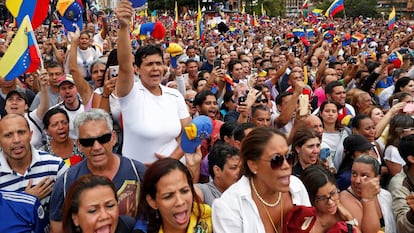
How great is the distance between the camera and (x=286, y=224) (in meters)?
2.43

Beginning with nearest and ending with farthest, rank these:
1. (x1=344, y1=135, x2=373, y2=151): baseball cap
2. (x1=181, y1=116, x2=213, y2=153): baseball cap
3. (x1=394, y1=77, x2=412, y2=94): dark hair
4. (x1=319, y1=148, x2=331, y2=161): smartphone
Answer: (x1=181, y1=116, x2=213, y2=153): baseball cap, (x1=344, y1=135, x2=373, y2=151): baseball cap, (x1=319, y1=148, x2=331, y2=161): smartphone, (x1=394, y1=77, x2=412, y2=94): dark hair

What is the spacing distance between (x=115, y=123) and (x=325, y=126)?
90.3 inches

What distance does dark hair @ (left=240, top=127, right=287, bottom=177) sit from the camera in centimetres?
250

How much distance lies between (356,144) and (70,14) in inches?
218

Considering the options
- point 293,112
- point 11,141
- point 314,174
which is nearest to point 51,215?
point 11,141

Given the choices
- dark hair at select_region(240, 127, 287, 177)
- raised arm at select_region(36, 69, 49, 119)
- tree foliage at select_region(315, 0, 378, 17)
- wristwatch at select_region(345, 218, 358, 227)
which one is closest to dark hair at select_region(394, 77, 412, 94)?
wristwatch at select_region(345, 218, 358, 227)

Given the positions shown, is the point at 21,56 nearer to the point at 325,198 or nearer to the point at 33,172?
the point at 33,172

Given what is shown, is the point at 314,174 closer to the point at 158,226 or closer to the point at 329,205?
the point at 329,205

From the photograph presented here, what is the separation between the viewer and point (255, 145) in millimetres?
2533

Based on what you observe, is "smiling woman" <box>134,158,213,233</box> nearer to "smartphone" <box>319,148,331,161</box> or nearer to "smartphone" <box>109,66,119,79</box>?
"smartphone" <box>109,66,119,79</box>

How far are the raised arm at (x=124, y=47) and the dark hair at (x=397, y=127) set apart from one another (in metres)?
2.57

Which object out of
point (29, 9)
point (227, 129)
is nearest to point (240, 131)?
point (227, 129)

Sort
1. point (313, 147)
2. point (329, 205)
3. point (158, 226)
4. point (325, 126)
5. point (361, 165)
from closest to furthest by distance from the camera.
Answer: point (158, 226)
point (329, 205)
point (361, 165)
point (313, 147)
point (325, 126)

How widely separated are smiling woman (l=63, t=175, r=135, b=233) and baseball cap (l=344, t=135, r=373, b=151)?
2400mm
